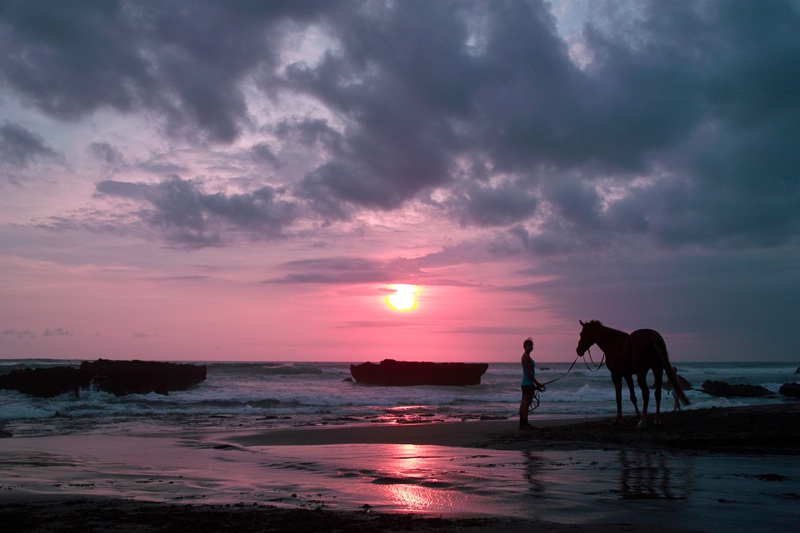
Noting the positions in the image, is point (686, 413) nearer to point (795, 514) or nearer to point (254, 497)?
point (795, 514)

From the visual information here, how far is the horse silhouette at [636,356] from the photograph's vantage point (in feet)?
37.1

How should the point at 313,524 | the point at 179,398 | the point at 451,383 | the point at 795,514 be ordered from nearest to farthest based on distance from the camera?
the point at 313,524
the point at 795,514
the point at 179,398
the point at 451,383

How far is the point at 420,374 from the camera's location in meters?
52.7

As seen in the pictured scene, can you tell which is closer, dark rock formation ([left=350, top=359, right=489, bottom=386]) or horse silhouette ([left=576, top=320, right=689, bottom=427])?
horse silhouette ([left=576, top=320, right=689, bottom=427])

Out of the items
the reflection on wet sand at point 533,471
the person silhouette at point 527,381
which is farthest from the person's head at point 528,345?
the reflection on wet sand at point 533,471

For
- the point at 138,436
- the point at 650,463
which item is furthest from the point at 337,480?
the point at 138,436

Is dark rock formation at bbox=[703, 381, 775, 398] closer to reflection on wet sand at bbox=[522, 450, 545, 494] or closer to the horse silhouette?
the horse silhouette

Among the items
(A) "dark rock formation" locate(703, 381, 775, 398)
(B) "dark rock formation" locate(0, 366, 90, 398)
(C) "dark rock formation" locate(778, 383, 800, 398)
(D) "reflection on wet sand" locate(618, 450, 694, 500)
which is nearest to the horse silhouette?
(D) "reflection on wet sand" locate(618, 450, 694, 500)

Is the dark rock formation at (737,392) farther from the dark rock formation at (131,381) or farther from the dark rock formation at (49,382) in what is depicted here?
the dark rock formation at (49,382)

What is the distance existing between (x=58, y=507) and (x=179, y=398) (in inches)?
941

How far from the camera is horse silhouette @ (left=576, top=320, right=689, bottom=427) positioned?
11.3 m

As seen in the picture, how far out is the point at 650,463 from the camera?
26.9ft

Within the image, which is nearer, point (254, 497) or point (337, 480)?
point (254, 497)

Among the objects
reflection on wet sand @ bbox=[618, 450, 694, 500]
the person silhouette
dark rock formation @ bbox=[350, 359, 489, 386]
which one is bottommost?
dark rock formation @ bbox=[350, 359, 489, 386]
